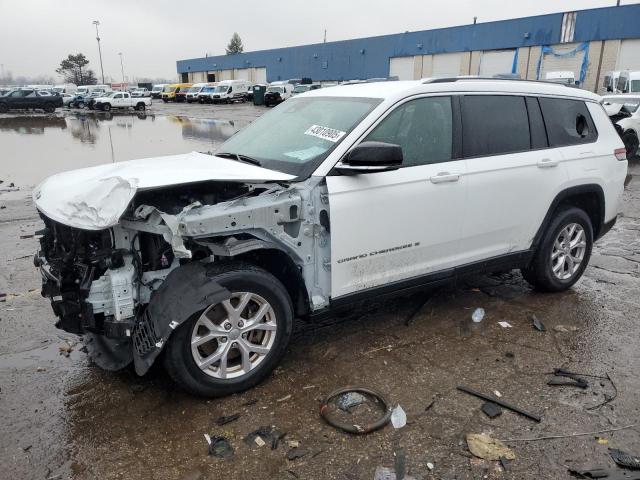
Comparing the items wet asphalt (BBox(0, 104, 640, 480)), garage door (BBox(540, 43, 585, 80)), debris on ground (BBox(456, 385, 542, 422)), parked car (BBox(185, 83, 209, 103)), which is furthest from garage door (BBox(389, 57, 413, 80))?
debris on ground (BBox(456, 385, 542, 422))

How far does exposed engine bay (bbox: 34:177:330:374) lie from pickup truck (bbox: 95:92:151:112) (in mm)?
42500

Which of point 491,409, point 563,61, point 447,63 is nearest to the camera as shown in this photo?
point 491,409

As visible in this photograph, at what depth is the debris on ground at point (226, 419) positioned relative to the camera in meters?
3.07

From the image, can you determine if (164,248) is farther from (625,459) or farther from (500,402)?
(625,459)

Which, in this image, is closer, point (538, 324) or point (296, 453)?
point (296, 453)

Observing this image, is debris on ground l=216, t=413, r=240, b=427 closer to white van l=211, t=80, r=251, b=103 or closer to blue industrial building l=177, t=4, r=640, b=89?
blue industrial building l=177, t=4, r=640, b=89

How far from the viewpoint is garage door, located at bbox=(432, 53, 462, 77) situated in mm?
42906

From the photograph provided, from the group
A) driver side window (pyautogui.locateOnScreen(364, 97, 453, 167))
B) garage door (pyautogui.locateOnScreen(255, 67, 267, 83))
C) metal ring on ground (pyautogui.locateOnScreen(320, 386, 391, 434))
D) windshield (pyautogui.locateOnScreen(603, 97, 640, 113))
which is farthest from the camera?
garage door (pyautogui.locateOnScreen(255, 67, 267, 83))

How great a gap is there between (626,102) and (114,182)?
52.3ft

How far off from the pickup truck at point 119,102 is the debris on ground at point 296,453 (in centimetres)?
4393

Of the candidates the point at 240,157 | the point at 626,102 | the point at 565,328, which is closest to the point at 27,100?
the point at 626,102

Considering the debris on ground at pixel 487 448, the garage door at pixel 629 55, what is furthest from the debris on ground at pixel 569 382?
the garage door at pixel 629 55

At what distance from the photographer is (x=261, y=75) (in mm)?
69062

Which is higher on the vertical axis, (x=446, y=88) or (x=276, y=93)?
(x=446, y=88)
